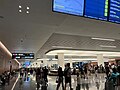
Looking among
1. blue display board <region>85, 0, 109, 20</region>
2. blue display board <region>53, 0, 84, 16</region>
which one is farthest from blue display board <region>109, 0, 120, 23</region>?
blue display board <region>53, 0, 84, 16</region>

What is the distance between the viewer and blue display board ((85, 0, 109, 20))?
12.7 ft

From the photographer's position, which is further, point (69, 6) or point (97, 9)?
point (97, 9)

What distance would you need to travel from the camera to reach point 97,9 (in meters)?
3.99

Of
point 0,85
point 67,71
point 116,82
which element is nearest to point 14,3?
point 116,82

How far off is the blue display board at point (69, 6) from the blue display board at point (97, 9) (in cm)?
15

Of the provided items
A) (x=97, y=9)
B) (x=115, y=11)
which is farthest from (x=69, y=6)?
(x=115, y=11)

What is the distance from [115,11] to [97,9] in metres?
0.59

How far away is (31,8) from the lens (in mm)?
5441

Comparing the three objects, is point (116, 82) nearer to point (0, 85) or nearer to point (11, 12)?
point (11, 12)

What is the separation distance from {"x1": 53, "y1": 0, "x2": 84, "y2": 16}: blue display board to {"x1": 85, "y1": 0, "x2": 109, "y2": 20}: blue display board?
0.49ft

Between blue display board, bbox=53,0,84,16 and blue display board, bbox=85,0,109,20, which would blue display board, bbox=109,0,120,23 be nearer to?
blue display board, bbox=85,0,109,20

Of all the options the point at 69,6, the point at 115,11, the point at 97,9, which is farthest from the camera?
the point at 115,11

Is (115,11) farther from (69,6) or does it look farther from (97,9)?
(69,6)

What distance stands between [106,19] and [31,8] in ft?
7.65
